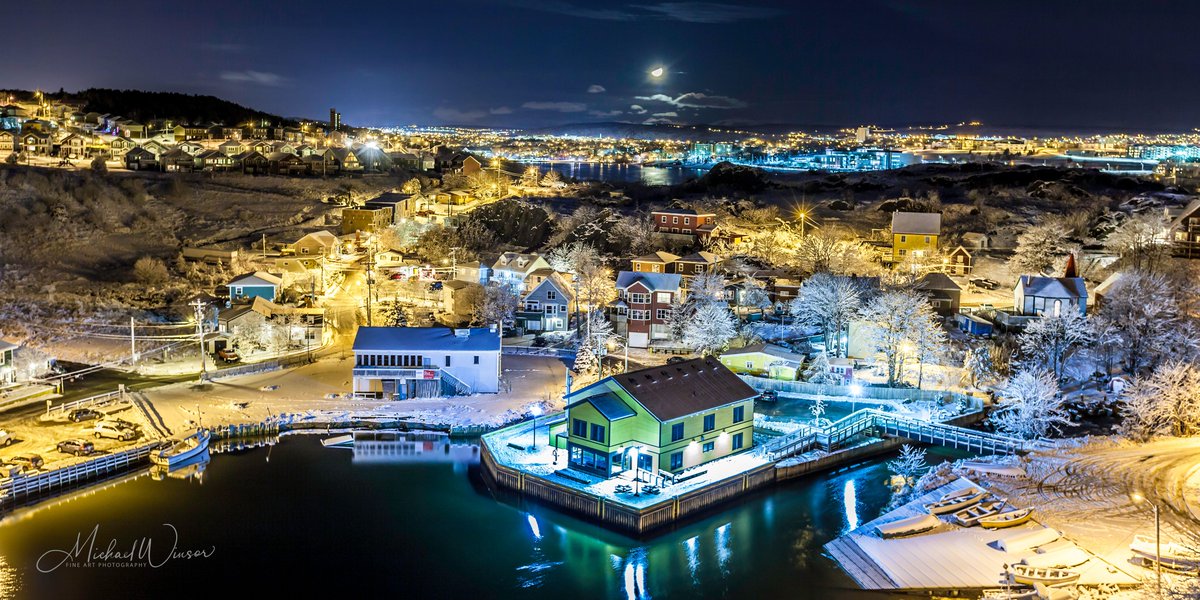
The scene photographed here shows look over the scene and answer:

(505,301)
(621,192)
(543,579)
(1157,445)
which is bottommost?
(543,579)

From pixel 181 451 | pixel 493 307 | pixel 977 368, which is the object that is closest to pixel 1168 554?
pixel 977 368

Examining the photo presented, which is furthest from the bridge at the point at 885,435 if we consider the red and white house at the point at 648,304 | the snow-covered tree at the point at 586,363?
the red and white house at the point at 648,304

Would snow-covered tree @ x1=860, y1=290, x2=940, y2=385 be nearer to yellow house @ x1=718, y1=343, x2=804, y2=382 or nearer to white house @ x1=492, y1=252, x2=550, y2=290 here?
yellow house @ x1=718, y1=343, x2=804, y2=382

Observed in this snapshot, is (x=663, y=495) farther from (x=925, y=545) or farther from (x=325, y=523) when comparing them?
(x=325, y=523)

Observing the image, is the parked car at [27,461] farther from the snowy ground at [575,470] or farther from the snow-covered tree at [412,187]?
the snow-covered tree at [412,187]

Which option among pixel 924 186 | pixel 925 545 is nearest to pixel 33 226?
pixel 925 545

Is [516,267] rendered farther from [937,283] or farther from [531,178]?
[531,178]

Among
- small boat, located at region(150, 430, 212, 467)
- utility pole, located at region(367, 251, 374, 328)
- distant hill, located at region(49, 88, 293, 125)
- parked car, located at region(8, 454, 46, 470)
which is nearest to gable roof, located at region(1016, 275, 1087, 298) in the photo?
utility pole, located at region(367, 251, 374, 328)
